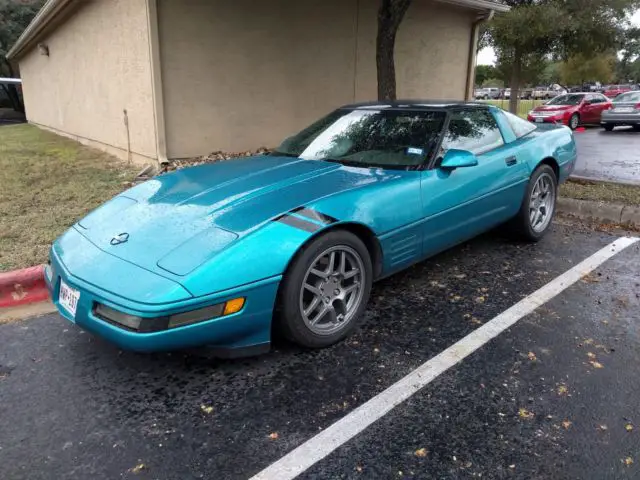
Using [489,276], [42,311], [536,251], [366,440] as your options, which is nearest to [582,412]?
[366,440]

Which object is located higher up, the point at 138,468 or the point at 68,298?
the point at 68,298

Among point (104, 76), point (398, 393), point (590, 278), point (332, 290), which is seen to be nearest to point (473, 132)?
point (590, 278)

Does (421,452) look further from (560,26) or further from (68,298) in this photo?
(560,26)

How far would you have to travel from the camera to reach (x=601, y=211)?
5.46 m

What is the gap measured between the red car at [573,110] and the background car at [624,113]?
38.1 inches

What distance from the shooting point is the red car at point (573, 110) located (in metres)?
18.1

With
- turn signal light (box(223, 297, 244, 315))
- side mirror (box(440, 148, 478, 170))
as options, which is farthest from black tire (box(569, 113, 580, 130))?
turn signal light (box(223, 297, 244, 315))

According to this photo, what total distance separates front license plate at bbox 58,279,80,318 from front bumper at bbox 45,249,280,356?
0.03 metres

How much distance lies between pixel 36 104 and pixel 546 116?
18.4 m

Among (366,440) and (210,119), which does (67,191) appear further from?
(366,440)

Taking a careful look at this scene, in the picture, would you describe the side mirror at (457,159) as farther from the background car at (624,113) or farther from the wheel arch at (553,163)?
the background car at (624,113)

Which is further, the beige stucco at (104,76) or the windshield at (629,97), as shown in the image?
the windshield at (629,97)

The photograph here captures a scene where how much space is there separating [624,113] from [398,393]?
59.9 feet

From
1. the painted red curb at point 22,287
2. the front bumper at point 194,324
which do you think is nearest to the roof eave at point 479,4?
the painted red curb at point 22,287
